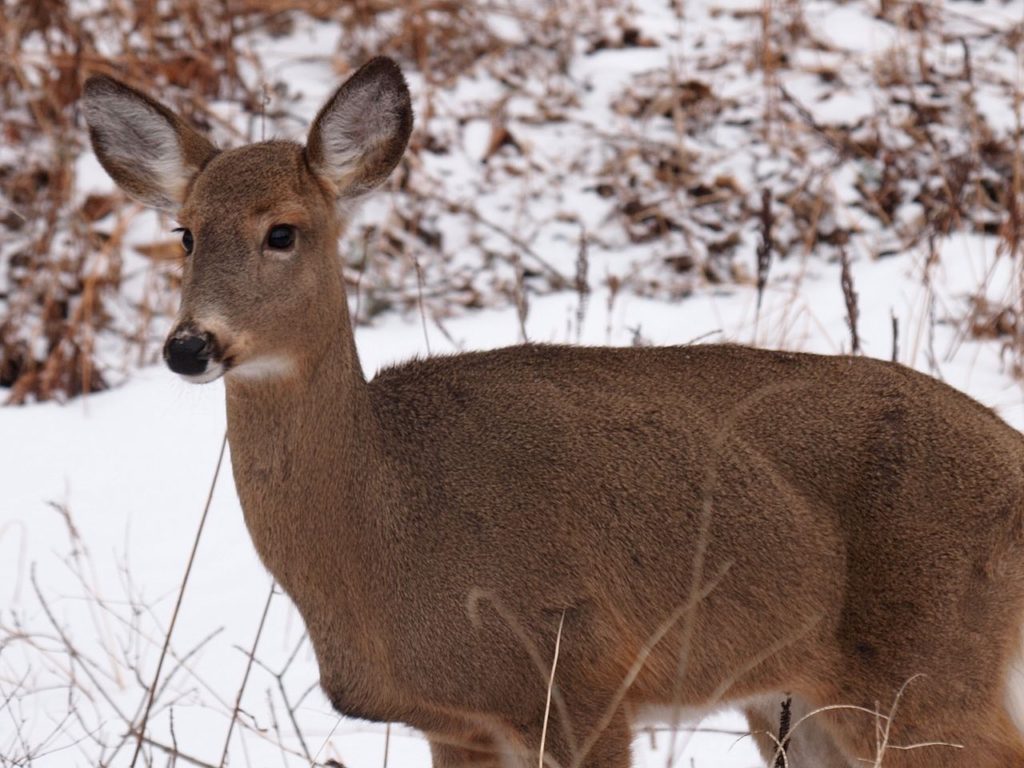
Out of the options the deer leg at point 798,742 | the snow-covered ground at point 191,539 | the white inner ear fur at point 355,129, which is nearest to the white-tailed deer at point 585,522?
the white inner ear fur at point 355,129

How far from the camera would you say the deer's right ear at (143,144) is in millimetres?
4305

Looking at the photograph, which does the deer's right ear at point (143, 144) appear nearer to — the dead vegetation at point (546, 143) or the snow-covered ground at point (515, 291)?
the snow-covered ground at point (515, 291)

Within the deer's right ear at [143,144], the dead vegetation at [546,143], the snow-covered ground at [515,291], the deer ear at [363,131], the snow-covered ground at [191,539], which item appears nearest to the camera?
the deer ear at [363,131]

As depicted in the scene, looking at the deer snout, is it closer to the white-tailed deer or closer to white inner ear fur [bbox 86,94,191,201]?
the white-tailed deer

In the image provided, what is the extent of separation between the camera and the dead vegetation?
27.5 ft

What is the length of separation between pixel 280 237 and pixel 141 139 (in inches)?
26.7

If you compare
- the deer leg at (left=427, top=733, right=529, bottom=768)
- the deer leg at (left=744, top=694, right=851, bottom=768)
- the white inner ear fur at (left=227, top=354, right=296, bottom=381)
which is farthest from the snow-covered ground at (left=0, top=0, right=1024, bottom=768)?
the white inner ear fur at (left=227, top=354, right=296, bottom=381)

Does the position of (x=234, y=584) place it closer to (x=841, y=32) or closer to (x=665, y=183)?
(x=665, y=183)

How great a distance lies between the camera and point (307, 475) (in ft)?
13.4

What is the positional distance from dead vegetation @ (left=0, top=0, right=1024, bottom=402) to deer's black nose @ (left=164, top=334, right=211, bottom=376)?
4.07m

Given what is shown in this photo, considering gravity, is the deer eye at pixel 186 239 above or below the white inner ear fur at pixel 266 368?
above

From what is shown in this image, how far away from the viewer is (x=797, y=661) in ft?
13.7

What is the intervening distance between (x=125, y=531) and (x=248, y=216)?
280cm

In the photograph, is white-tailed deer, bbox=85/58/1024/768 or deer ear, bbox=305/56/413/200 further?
deer ear, bbox=305/56/413/200
